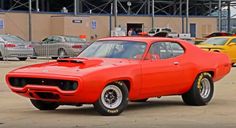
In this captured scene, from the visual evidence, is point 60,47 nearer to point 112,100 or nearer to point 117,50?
point 117,50

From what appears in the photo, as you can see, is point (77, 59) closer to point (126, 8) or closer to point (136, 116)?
point (136, 116)

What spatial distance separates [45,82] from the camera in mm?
10438

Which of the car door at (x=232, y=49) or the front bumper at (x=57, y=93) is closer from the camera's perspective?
the front bumper at (x=57, y=93)

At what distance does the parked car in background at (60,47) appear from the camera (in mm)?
34875

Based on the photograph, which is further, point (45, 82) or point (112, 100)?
point (112, 100)

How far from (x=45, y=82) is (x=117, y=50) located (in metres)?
1.84

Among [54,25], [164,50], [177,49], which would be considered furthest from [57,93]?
[54,25]

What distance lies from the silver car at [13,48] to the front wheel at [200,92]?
64.8 feet

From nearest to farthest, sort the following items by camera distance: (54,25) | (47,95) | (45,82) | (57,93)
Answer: (57,93), (45,82), (47,95), (54,25)

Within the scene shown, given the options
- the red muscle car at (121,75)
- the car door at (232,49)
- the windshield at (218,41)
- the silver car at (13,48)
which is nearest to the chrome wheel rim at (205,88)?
the red muscle car at (121,75)

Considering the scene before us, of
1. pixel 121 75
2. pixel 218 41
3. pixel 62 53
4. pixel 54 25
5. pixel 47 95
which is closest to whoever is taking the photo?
pixel 47 95

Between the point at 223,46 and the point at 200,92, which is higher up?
the point at 223,46

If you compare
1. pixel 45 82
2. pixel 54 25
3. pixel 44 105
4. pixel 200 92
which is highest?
pixel 54 25

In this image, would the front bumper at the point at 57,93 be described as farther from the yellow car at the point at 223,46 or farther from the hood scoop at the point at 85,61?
the yellow car at the point at 223,46
